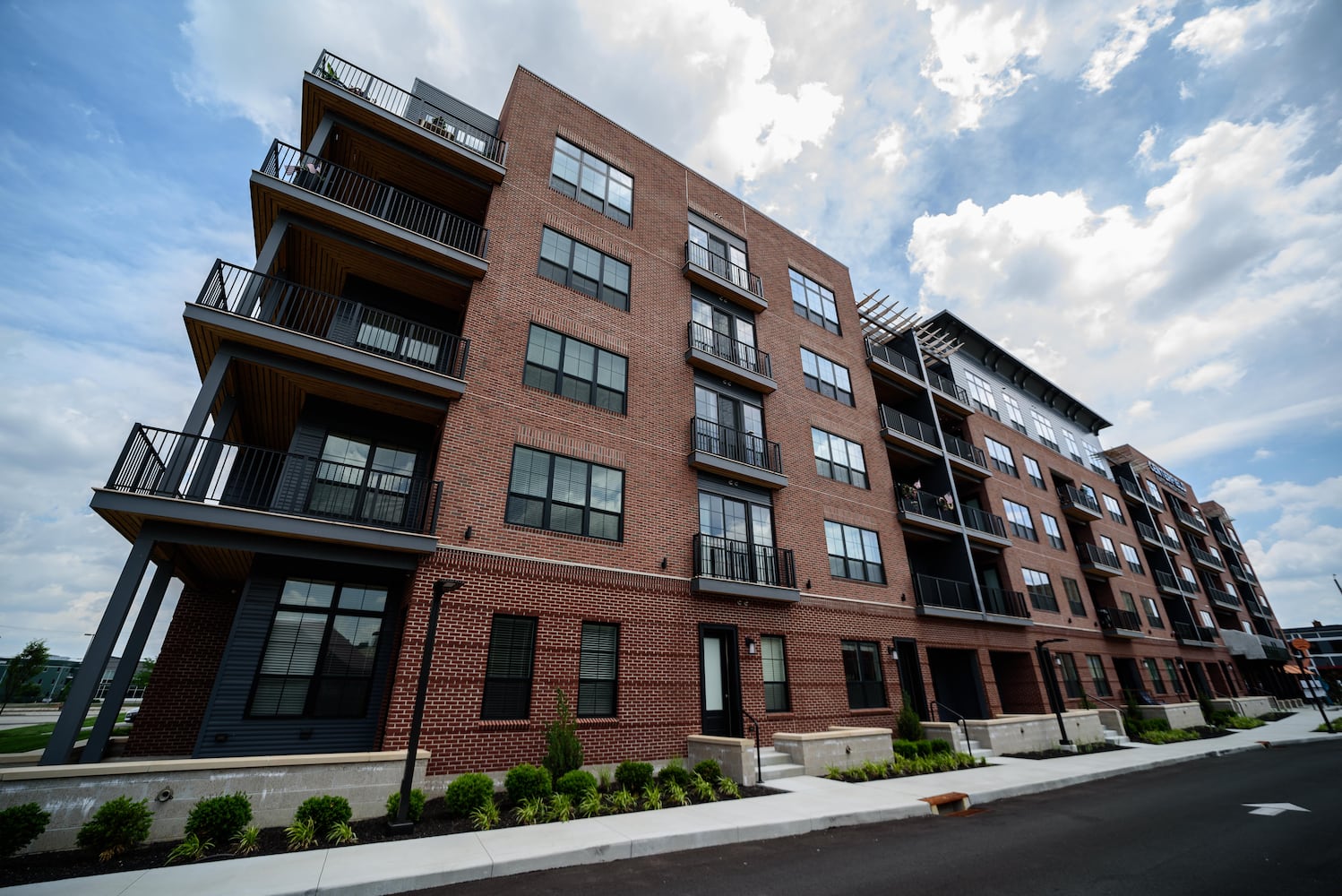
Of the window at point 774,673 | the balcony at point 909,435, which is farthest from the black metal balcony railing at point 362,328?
the balcony at point 909,435

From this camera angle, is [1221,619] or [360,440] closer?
[360,440]

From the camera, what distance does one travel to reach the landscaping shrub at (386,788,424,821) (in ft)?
27.1

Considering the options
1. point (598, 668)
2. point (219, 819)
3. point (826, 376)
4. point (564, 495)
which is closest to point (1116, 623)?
point (826, 376)

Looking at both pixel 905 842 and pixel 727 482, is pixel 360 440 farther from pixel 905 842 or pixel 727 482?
pixel 905 842

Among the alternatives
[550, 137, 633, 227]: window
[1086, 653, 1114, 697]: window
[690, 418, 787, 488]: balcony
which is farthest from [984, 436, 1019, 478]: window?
[550, 137, 633, 227]: window

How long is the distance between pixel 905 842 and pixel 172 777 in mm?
10357

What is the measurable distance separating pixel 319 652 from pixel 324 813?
385cm

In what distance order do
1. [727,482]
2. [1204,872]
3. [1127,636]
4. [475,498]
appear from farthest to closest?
[1127,636] < [727,482] < [475,498] < [1204,872]

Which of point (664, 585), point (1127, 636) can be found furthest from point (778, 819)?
point (1127, 636)

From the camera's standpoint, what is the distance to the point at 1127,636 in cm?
2883

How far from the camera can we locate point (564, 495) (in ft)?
43.5

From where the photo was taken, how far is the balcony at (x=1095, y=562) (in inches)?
1155

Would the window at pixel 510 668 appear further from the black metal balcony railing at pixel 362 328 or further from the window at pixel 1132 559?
the window at pixel 1132 559

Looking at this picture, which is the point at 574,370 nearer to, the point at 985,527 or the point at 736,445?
the point at 736,445
